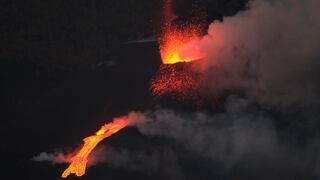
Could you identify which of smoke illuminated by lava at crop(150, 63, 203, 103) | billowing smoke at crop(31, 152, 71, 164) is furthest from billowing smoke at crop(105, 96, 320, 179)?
billowing smoke at crop(31, 152, 71, 164)

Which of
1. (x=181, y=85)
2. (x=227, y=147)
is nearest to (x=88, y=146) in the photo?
(x=181, y=85)

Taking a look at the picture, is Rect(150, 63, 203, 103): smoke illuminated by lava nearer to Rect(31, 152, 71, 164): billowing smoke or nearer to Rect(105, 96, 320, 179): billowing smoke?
Rect(105, 96, 320, 179): billowing smoke

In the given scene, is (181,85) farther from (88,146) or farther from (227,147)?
(88,146)

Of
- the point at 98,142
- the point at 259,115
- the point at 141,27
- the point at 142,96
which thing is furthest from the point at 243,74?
the point at 141,27

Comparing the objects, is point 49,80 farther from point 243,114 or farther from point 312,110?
point 312,110

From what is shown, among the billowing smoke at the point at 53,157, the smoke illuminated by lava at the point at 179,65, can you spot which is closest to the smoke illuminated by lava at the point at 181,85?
the smoke illuminated by lava at the point at 179,65
